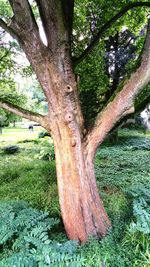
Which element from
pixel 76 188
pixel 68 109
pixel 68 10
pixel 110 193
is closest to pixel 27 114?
pixel 68 109

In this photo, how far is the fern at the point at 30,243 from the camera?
2.63 meters

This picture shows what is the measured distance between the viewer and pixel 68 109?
3.29 meters

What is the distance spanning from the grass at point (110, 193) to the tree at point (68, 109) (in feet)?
0.89

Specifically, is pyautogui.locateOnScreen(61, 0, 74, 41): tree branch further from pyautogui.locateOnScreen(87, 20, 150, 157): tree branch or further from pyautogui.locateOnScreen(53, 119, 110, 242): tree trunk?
pyautogui.locateOnScreen(53, 119, 110, 242): tree trunk

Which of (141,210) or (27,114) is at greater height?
(27,114)

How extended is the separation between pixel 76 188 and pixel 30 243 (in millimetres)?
886

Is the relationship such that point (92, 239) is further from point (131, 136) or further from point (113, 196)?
point (131, 136)

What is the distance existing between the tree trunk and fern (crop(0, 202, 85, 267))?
270 mm

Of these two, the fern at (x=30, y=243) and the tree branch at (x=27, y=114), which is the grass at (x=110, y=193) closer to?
the fern at (x=30, y=243)

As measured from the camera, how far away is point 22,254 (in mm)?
2873

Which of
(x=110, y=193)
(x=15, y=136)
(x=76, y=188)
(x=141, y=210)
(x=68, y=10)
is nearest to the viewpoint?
(x=141, y=210)

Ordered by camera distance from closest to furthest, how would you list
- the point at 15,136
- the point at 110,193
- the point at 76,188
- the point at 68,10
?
the point at 76,188 → the point at 68,10 → the point at 110,193 → the point at 15,136

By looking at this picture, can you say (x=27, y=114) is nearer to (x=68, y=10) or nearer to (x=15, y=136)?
(x=68, y=10)

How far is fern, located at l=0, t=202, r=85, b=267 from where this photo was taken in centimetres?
263
